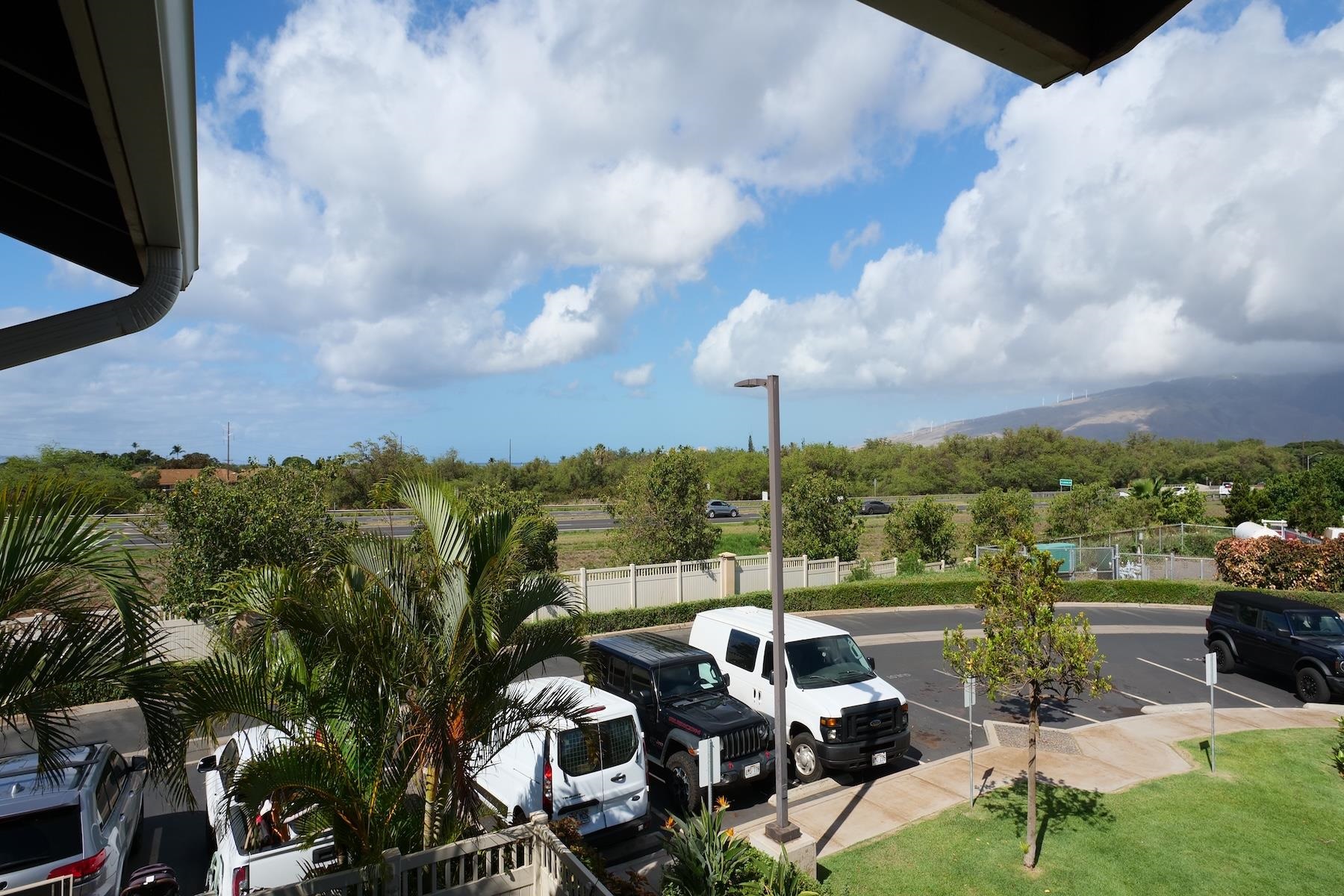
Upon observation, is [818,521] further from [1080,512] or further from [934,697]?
[1080,512]

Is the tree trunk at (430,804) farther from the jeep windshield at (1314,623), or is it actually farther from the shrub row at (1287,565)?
the shrub row at (1287,565)

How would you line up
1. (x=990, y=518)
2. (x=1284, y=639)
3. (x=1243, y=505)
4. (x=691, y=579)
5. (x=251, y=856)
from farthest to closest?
(x=1243, y=505) < (x=990, y=518) < (x=691, y=579) < (x=1284, y=639) < (x=251, y=856)

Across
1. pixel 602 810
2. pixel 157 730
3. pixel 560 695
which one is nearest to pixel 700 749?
pixel 602 810

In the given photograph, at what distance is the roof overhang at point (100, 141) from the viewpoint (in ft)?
7.04

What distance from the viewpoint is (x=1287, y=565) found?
25734mm

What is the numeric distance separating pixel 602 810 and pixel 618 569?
15.7 meters

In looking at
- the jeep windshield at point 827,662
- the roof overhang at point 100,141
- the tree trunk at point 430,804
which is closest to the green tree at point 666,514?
the jeep windshield at point 827,662

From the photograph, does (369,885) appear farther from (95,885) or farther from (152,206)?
(152,206)

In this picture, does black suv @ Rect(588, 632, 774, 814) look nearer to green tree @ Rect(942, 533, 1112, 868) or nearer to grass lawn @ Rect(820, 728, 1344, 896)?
grass lawn @ Rect(820, 728, 1344, 896)

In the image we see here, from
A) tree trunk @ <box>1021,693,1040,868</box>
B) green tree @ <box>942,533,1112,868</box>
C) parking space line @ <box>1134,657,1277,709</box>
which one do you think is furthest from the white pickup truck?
parking space line @ <box>1134,657,1277,709</box>

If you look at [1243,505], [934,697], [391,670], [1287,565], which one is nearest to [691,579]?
[934,697]

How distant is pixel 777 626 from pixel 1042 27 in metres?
7.74

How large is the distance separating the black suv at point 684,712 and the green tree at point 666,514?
15.4 metres

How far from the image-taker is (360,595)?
6102 millimetres
